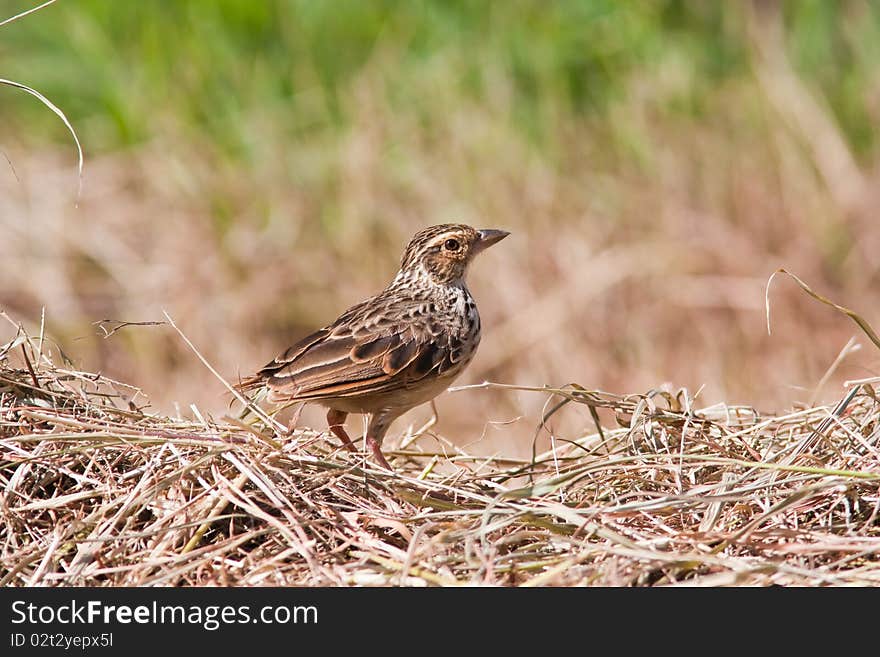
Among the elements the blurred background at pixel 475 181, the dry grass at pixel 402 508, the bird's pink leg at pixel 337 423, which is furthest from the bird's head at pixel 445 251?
the blurred background at pixel 475 181

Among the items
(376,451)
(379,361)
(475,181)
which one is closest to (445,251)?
(379,361)

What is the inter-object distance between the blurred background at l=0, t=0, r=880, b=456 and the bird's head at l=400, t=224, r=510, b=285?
275cm

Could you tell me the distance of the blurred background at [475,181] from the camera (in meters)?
9.30

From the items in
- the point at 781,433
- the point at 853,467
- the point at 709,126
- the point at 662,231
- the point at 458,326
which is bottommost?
the point at 853,467

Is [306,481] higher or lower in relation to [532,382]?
lower

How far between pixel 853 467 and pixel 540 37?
22.3ft

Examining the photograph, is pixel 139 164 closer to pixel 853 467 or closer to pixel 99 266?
pixel 99 266

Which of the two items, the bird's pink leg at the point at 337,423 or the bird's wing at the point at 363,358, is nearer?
the bird's wing at the point at 363,358

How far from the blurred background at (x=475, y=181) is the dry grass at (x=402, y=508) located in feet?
13.8

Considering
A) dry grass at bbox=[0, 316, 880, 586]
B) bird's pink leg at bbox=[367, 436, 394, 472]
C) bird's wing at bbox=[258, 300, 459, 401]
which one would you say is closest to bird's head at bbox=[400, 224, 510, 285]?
bird's wing at bbox=[258, 300, 459, 401]

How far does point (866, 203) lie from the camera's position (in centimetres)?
964

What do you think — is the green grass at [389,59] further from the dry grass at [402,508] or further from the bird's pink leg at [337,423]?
the dry grass at [402,508]

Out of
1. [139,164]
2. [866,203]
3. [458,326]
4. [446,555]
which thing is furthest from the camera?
[139,164]

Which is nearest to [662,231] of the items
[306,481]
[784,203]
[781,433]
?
[784,203]
